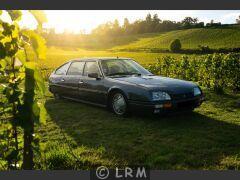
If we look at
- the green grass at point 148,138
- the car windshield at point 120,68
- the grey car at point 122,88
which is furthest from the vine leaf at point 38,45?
the car windshield at point 120,68

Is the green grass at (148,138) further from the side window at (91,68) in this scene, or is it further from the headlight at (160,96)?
the side window at (91,68)

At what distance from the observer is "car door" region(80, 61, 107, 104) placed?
8953mm

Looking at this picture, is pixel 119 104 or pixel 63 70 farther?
pixel 63 70

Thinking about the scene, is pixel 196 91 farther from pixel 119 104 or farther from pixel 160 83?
pixel 119 104

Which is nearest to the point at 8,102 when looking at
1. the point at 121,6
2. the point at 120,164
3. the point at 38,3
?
the point at 38,3

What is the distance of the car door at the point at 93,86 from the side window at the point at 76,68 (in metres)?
0.22

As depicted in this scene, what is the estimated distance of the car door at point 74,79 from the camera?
32.5 ft

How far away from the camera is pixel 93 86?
9.19 metres

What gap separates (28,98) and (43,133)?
402 cm

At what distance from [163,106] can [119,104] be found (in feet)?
4.02

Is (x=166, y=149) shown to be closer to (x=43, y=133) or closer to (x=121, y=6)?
(x=43, y=133)

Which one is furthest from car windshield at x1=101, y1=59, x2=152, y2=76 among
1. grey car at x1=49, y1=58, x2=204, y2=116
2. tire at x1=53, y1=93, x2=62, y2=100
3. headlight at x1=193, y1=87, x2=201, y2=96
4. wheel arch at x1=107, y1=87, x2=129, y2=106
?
tire at x1=53, y1=93, x2=62, y2=100

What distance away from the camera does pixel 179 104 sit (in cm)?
783

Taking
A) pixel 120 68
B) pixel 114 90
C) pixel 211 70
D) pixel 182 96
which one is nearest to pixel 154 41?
pixel 211 70
